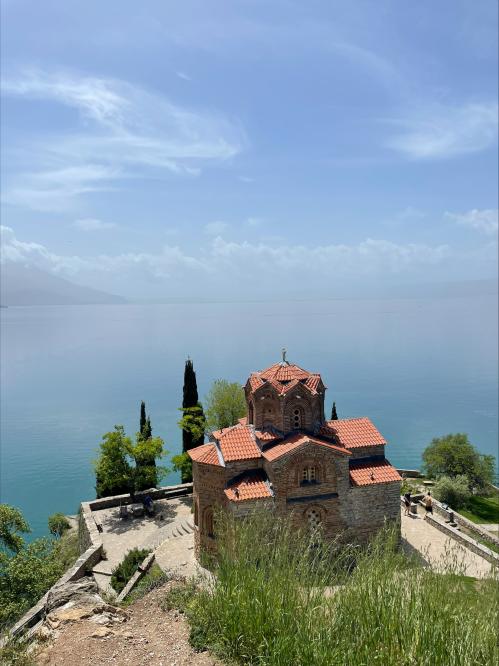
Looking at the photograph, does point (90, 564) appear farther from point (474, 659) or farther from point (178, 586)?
point (474, 659)

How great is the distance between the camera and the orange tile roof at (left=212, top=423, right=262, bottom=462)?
2280 cm

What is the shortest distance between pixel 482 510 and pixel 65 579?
29.1 m

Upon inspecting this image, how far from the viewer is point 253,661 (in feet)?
36.9

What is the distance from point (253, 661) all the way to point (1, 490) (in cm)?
5012

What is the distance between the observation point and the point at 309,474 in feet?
73.0

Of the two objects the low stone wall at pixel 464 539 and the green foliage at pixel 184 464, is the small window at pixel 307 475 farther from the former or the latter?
the green foliage at pixel 184 464

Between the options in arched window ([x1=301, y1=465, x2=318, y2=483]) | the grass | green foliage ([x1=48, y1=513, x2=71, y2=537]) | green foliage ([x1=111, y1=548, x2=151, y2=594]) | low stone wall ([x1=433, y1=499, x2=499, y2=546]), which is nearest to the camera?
green foliage ([x1=111, y1=548, x2=151, y2=594])

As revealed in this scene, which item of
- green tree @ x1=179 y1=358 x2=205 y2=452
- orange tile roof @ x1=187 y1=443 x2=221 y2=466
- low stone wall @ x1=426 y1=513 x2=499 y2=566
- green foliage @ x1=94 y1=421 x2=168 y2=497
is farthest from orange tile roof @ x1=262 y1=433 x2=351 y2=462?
green tree @ x1=179 y1=358 x2=205 y2=452

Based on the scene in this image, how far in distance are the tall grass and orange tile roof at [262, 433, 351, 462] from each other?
9.40 m

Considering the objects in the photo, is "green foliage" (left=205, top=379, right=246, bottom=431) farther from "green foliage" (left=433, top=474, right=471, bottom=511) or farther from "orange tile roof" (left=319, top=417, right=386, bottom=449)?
"green foliage" (left=433, top=474, right=471, bottom=511)

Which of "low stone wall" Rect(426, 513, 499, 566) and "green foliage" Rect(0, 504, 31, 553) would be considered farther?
"low stone wall" Rect(426, 513, 499, 566)

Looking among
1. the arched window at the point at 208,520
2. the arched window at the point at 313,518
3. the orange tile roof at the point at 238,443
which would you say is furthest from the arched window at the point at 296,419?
the arched window at the point at 208,520

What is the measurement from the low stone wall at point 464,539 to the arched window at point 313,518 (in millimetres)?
8643

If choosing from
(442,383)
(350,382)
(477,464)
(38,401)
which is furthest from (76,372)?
(477,464)
